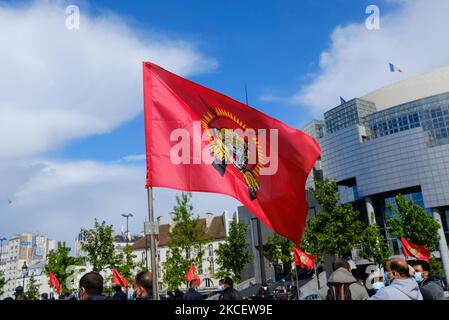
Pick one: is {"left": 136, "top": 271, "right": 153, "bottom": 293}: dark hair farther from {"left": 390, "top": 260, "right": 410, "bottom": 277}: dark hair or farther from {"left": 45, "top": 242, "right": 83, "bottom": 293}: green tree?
{"left": 45, "top": 242, "right": 83, "bottom": 293}: green tree

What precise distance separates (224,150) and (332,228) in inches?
1244

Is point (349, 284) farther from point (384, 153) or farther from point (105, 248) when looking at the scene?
point (384, 153)

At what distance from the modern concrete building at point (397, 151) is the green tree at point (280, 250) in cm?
1971

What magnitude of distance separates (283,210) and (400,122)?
72577 millimetres

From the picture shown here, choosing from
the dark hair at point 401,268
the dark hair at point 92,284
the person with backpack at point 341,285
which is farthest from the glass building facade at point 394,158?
the dark hair at point 92,284

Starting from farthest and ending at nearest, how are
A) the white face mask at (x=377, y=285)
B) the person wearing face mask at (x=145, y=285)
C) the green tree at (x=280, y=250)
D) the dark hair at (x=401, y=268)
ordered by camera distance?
the green tree at (x=280, y=250) → the white face mask at (x=377, y=285) → the person wearing face mask at (x=145, y=285) → the dark hair at (x=401, y=268)

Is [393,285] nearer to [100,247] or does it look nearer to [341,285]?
[341,285]

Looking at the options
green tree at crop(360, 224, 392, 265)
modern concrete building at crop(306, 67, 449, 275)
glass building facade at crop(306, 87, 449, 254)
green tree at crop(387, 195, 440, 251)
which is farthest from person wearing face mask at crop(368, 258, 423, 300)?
glass building facade at crop(306, 87, 449, 254)

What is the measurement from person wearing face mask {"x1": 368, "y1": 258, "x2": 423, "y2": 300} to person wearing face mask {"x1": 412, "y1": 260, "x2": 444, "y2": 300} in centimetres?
185

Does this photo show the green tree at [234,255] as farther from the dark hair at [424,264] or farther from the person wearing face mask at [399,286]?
the person wearing face mask at [399,286]

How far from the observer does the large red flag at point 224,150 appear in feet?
25.3

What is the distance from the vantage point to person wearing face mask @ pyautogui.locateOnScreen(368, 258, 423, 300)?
3.87 m

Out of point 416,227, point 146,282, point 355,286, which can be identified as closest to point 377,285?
point 355,286

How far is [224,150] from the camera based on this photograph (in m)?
8.40
